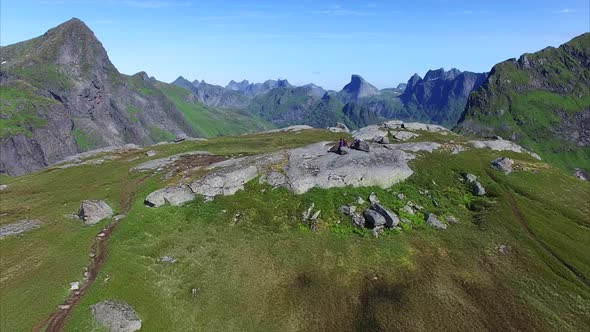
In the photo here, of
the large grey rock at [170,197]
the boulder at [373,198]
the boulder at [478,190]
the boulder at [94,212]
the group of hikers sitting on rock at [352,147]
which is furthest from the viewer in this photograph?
the group of hikers sitting on rock at [352,147]

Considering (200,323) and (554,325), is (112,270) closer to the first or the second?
(200,323)

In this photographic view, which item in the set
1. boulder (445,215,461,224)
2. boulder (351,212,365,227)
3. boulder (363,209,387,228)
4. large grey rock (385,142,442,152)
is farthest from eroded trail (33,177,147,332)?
large grey rock (385,142,442,152)

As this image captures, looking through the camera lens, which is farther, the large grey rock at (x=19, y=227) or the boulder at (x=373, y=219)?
the boulder at (x=373, y=219)

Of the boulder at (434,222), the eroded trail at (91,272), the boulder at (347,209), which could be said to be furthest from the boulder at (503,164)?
the eroded trail at (91,272)

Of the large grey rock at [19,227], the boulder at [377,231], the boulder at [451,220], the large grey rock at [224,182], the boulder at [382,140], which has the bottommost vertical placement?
the boulder at [451,220]

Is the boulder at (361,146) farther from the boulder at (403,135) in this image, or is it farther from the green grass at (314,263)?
the boulder at (403,135)

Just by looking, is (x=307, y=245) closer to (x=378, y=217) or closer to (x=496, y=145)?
(x=378, y=217)

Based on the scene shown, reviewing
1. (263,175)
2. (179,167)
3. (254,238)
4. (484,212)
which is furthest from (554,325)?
(179,167)
